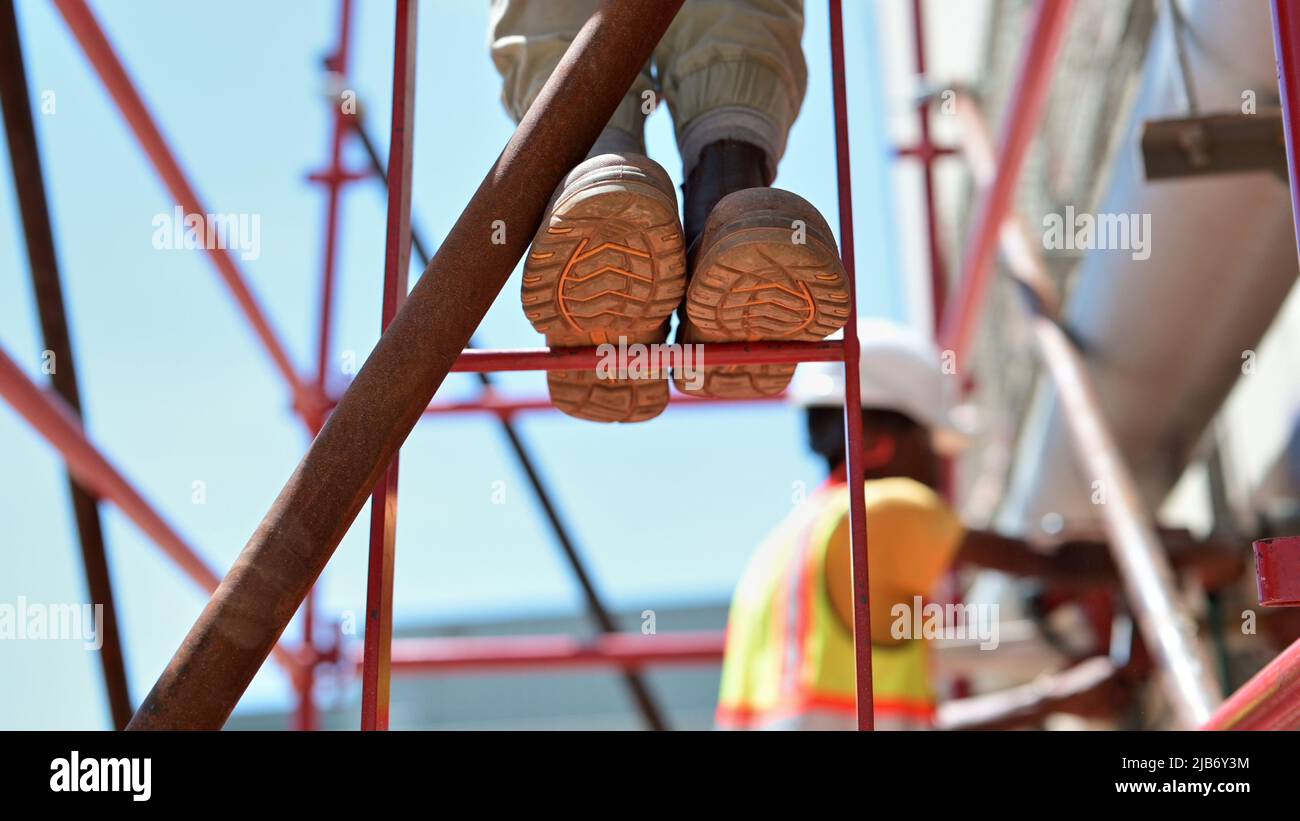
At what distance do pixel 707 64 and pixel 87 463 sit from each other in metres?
1.63

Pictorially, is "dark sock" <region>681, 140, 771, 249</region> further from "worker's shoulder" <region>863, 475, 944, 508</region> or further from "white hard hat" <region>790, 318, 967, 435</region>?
"white hard hat" <region>790, 318, 967, 435</region>

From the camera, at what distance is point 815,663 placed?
3.29m

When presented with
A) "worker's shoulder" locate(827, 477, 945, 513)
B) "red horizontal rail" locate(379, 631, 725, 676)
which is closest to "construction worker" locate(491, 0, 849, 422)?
"worker's shoulder" locate(827, 477, 945, 513)

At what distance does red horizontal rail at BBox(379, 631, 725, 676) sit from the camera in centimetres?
515

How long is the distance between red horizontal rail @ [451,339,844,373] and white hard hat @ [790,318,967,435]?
2.11 meters

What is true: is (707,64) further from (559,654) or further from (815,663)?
(559,654)

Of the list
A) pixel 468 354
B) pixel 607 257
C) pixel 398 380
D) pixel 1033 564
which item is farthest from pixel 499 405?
pixel 398 380

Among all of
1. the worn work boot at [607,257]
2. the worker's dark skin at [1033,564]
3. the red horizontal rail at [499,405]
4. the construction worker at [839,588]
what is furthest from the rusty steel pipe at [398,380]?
the red horizontal rail at [499,405]

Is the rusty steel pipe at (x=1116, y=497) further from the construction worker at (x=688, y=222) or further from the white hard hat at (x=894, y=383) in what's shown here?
the construction worker at (x=688, y=222)

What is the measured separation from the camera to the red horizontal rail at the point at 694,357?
223 cm

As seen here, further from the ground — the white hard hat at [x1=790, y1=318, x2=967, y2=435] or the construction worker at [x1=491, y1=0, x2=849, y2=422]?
the white hard hat at [x1=790, y1=318, x2=967, y2=435]
